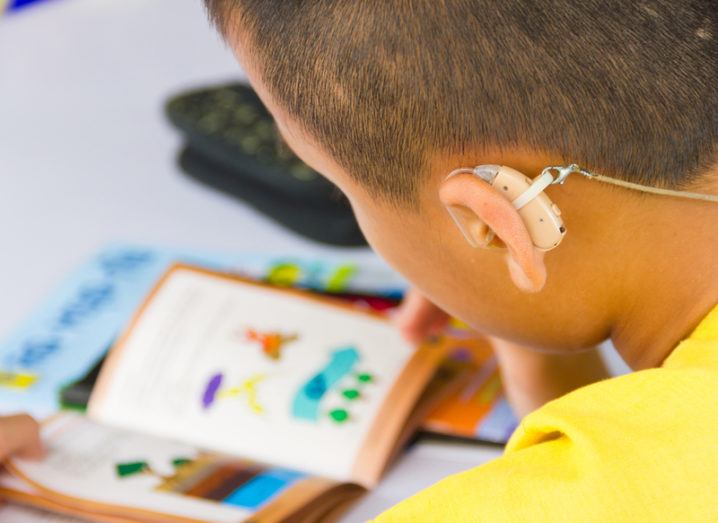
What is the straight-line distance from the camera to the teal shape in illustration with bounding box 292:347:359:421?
0.73 meters

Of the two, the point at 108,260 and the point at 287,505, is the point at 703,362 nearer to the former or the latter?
the point at 287,505

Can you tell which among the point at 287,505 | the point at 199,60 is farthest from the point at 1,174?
the point at 287,505

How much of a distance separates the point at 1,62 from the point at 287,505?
83 cm

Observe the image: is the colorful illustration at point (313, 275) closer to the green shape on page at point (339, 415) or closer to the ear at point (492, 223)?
the green shape on page at point (339, 415)

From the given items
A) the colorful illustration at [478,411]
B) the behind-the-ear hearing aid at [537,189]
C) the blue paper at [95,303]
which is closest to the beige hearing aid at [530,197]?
the behind-the-ear hearing aid at [537,189]

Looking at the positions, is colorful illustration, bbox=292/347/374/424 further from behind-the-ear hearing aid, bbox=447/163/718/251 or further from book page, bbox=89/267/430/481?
behind-the-ear hearing aid, bbox=447/163/718/251

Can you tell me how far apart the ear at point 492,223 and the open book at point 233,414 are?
0.20 metres

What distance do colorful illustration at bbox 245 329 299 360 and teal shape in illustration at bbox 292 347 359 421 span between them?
0.04 metres

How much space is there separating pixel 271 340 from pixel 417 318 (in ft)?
0.38

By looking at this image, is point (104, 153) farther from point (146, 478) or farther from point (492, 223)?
point (492, 223)

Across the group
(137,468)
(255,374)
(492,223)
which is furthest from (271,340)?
(492,223)

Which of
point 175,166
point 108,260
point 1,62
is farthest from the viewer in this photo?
point 1,62

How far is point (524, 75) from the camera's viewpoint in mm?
504

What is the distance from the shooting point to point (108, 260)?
95 centimetres
